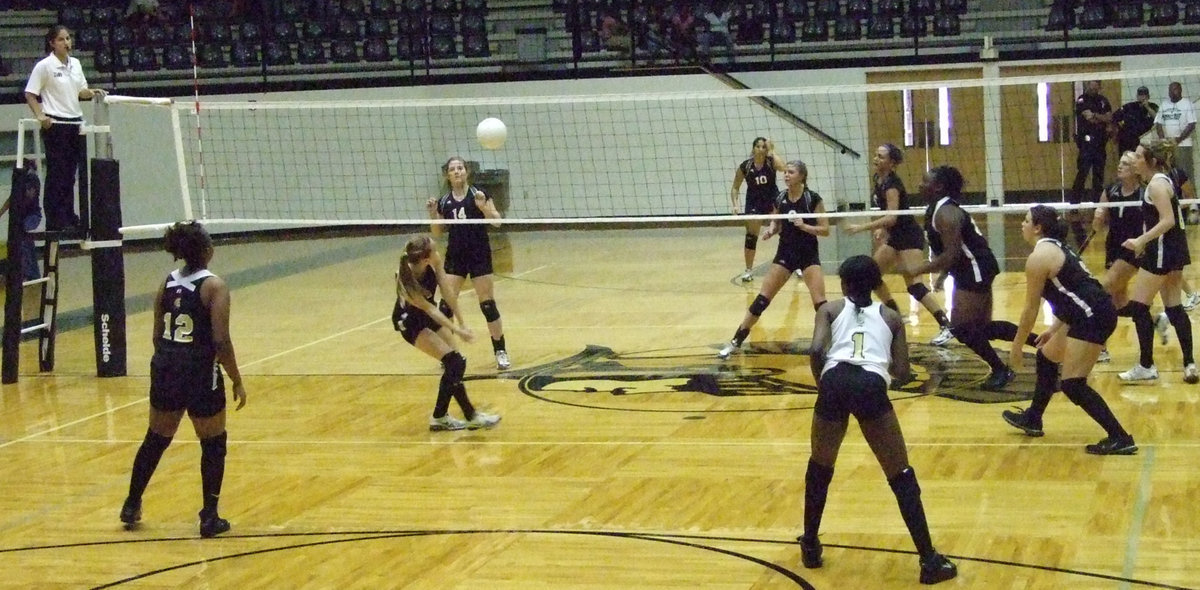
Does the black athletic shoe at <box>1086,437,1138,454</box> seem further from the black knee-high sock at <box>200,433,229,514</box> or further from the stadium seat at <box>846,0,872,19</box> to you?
Answer: the stadium seat at <box>846,0,872,19</box>

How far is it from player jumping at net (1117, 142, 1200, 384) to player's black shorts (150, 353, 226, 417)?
6.04 metres

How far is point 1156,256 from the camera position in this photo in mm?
9945

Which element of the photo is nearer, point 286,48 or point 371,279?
point 371,279

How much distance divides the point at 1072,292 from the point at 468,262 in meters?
5.12

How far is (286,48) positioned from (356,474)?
60.8 feet

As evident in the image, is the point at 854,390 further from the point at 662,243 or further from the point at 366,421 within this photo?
the point at 662,243

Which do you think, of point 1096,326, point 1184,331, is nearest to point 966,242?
point 1184,331

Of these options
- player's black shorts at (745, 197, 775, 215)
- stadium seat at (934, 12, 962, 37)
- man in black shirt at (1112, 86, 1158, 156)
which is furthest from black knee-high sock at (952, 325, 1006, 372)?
stadium seat at (934, 12, 962, 37)

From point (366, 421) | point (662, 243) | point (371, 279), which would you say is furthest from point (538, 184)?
point (366, 421)

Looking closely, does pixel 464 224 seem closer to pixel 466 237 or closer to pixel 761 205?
pixel 466 237

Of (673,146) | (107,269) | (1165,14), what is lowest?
(107,269)

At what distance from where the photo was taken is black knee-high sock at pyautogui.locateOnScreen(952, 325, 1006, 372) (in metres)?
10.1

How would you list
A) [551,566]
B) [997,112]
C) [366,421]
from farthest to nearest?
[997,112], [366,421], [551,566]

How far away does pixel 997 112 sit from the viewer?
83.4ft
